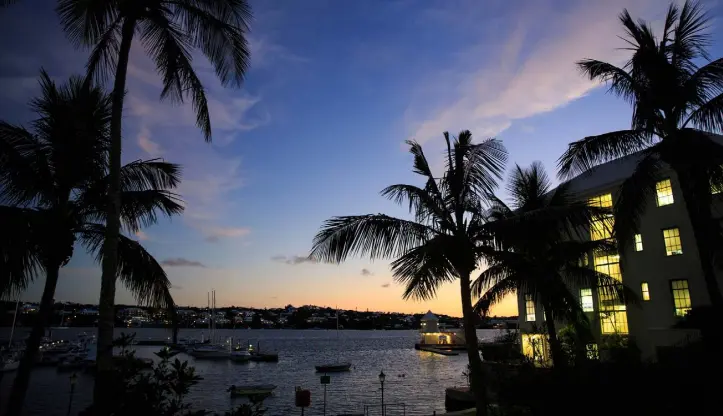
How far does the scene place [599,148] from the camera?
14.5 meters

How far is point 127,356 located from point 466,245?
26.6 feet

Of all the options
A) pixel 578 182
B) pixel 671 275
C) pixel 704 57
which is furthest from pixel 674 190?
pixel 704 57

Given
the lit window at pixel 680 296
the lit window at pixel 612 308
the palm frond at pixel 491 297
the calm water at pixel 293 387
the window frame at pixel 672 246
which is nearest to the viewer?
the palm frond at pixel 491 297

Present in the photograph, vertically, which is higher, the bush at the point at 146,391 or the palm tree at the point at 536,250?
the palm tree at the point at 536,250

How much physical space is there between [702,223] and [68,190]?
16.0 metres

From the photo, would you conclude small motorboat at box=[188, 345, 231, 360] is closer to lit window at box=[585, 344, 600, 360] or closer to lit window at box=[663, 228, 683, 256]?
lit window at box=[585, 344, 600, 360]

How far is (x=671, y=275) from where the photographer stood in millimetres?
25406

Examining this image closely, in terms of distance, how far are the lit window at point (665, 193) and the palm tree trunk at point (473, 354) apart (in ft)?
63.0

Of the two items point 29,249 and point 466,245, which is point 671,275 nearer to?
point 466,245

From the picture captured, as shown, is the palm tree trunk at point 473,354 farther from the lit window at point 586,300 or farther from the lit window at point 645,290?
→ the lit window at point 586,300

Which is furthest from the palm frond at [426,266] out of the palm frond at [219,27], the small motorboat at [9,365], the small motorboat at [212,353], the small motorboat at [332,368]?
the small motorboat at [212,353]

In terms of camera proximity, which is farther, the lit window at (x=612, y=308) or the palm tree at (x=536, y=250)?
the lit window at (x=612, y=308)

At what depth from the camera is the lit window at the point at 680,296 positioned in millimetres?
24734

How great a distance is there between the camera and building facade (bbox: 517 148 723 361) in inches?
963
